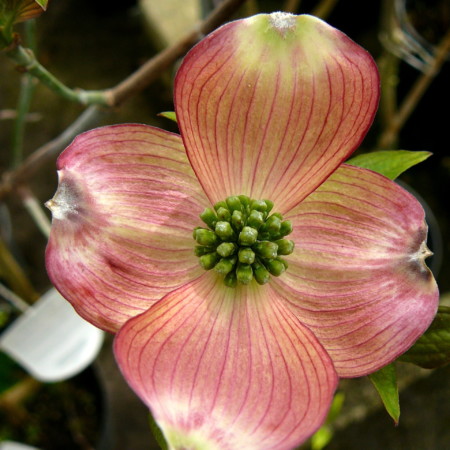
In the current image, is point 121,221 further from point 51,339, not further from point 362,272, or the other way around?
point 51,339

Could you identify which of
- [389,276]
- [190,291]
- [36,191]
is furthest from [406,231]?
[36,191]

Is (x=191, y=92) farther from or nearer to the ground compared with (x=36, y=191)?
farther from the ground

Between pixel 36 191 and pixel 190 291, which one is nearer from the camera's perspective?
pixel 190 291

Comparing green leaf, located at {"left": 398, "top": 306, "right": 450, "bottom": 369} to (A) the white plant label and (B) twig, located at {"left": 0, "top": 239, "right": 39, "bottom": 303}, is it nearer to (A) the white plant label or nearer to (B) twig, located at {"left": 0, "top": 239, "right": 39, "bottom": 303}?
(A) the white plant label

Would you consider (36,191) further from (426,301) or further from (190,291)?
(426,301)

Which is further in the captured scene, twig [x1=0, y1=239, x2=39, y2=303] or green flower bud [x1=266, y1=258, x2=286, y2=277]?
twig [x1=0, y1=239, x2=39, y2=303]

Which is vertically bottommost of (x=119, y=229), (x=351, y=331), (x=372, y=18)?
(x=372, y=18)

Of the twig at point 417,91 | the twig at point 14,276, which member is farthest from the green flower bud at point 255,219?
the twig at point 417,91

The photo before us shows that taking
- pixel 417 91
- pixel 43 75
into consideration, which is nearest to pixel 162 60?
pixel 43 75

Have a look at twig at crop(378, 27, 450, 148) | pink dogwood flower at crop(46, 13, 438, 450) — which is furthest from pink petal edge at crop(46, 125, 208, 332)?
twig at crop(378, 27, 450, 148)
